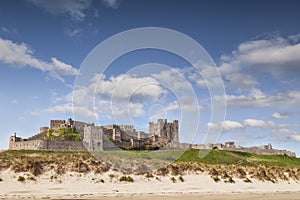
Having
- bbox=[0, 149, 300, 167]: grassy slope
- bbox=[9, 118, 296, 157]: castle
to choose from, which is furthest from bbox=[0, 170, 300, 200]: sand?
bbox=[9, 118, 296, 157]: castle

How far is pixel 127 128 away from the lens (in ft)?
355

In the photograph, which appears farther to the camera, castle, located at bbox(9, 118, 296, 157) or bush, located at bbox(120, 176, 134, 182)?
castle, located at bbox(9, 118, 296, 157)

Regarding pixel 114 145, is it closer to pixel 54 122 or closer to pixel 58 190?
pixel 54 122

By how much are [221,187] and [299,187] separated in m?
10.2

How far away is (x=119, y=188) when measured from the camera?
73.9ft

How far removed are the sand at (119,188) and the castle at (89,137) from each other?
109ft

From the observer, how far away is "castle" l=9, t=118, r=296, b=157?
57.3 m

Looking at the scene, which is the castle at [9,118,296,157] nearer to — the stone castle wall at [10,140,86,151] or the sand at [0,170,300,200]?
the stone castle wall at [10,140,86,151]

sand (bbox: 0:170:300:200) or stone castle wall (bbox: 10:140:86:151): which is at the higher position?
stone castle wall (bbox: 10:140:86:151)

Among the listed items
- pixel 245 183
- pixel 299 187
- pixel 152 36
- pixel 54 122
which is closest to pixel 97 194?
pixel 245 183

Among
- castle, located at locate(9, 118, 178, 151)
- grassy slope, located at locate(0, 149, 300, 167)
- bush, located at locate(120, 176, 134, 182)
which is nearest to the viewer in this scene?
bush, located at locate(120, 176, 134, 182)

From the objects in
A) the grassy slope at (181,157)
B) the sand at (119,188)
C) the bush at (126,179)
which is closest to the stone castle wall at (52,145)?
the grassy slope at (181,157)

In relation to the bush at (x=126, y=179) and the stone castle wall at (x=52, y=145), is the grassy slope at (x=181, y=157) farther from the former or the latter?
the stone castle wall at (x=52, y=145)

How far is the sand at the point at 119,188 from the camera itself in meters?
19.5
